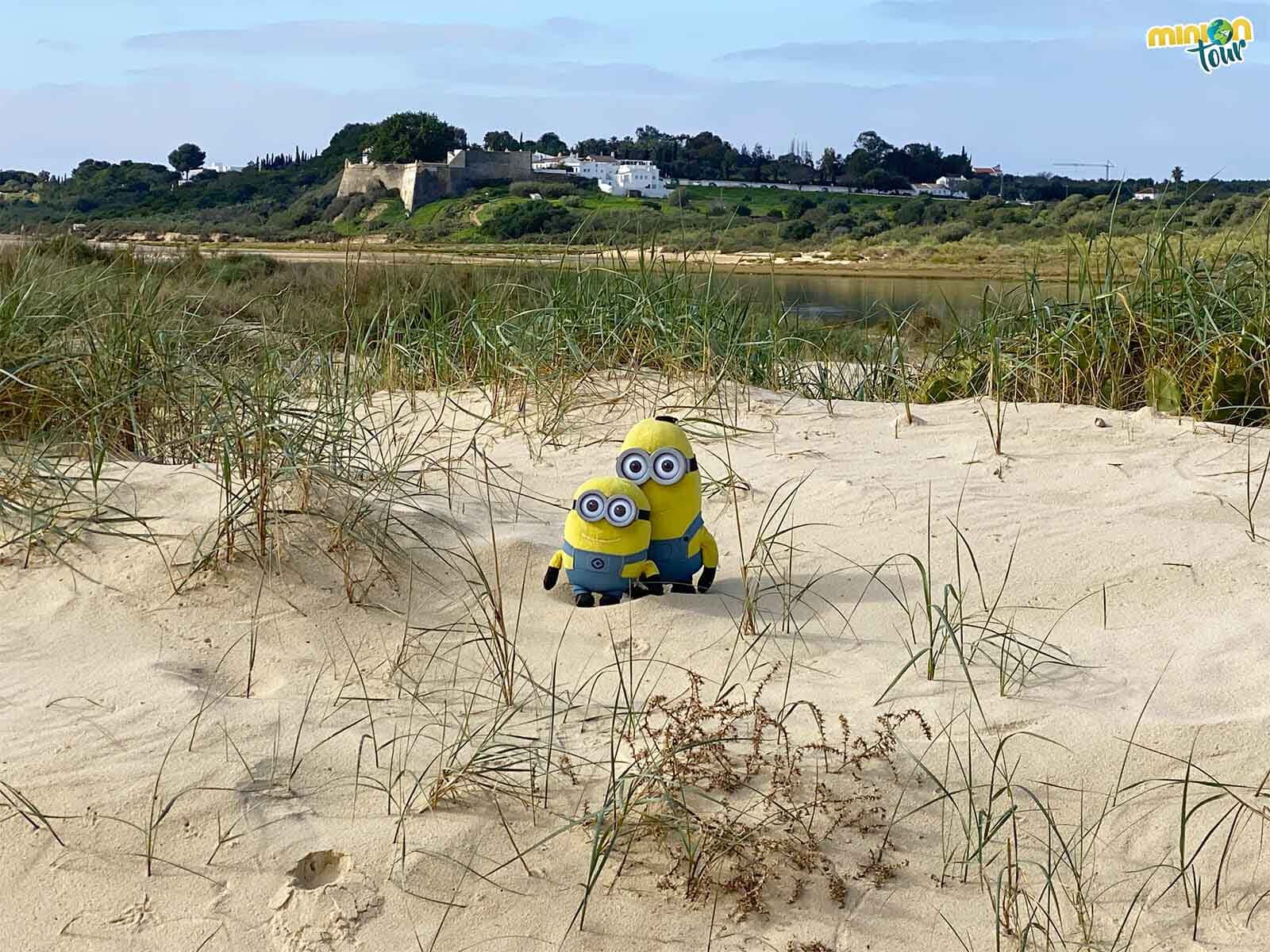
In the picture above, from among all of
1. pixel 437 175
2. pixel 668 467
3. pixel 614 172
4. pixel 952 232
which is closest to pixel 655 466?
pixel 668 467

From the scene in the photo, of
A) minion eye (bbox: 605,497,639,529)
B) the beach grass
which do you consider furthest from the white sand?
minion eye (bbox: 605,497,639,529)

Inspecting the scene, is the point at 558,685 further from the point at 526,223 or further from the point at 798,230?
the point at 798,230

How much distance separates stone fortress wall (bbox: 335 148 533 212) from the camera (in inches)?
1713

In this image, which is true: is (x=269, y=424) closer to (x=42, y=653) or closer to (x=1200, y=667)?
(x=42, y=653)

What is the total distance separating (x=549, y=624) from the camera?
2771 mm

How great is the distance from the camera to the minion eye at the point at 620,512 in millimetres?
2754

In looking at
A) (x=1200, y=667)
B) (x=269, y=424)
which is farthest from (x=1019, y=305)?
(x=269, y=424)

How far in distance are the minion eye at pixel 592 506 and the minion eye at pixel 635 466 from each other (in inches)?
5.3

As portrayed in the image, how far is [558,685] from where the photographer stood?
2465mm

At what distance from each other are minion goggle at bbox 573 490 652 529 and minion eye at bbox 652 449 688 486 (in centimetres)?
12

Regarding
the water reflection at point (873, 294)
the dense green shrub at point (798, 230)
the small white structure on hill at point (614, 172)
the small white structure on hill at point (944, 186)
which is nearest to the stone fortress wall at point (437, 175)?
the small white structure on hill at point (614, 172)

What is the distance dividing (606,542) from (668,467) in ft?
0.80

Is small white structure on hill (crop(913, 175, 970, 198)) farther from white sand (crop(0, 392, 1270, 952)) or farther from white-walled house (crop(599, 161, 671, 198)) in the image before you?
white sand (crop(0, 392, 1270, 952))

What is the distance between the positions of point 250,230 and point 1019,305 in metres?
28.3
